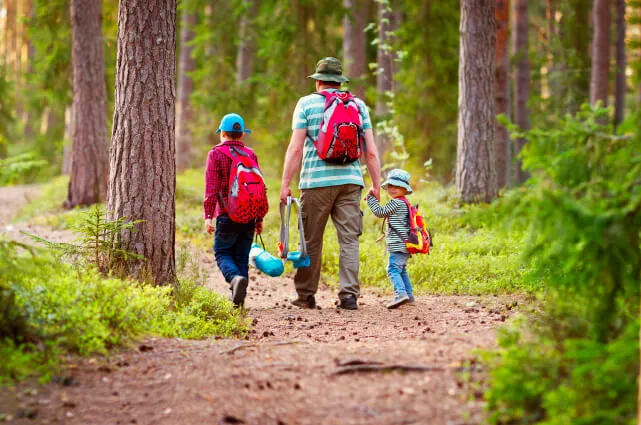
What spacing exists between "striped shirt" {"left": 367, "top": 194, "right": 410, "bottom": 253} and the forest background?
125 centimetres

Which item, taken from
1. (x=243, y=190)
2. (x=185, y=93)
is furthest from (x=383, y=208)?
(x=185, y=93)

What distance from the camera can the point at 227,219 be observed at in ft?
25.1

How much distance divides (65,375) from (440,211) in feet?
28.4

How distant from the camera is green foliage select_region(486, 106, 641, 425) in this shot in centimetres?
369

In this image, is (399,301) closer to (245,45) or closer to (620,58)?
(245,45)

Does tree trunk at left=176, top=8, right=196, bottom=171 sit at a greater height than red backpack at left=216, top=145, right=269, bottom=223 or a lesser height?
greater

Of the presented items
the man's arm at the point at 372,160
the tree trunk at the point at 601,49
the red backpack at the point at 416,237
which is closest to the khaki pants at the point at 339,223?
the man's arm at the point at 372,160

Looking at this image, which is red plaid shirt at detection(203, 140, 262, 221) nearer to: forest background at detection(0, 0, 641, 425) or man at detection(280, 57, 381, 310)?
man at detection(280, 57, 381, 310)

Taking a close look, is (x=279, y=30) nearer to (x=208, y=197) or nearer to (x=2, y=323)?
(x=208, y=197)

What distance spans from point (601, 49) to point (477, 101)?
7.62 metres

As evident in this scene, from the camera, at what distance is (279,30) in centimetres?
1780

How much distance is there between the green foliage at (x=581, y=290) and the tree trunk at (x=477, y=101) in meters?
7.80

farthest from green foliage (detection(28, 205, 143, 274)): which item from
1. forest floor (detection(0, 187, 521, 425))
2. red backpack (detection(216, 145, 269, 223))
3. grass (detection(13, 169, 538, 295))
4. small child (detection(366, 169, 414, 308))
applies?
grass (detection(13, 169, 538, 295))

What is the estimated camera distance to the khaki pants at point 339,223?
7977mm
